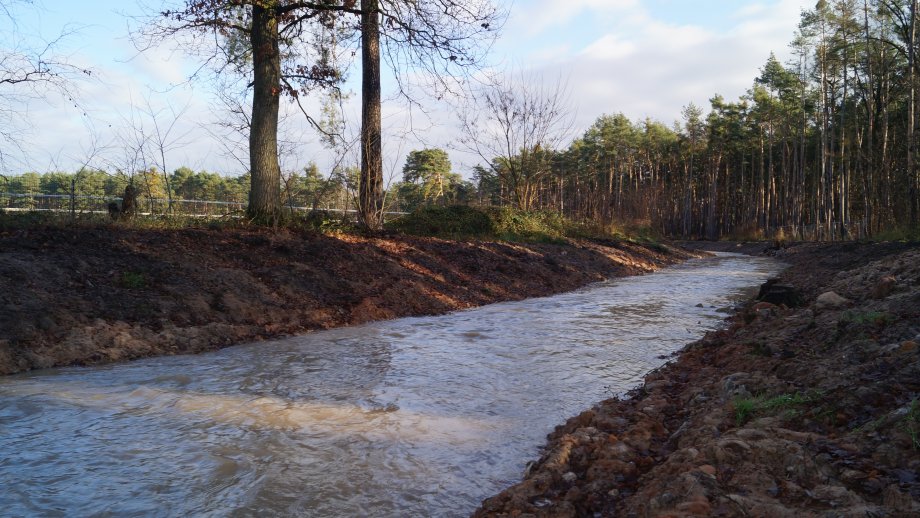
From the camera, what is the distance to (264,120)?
1008 cm

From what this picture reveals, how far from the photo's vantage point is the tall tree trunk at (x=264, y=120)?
10023mm

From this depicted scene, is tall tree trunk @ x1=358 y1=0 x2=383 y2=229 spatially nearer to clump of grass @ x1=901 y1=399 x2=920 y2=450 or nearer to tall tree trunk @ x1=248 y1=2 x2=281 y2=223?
tall tree trunk @ x1=248 y1=2 x2=281 y2=223

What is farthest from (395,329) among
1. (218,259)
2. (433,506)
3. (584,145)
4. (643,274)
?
(584,145)

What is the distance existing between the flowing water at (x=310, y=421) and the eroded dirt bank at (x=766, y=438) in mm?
434

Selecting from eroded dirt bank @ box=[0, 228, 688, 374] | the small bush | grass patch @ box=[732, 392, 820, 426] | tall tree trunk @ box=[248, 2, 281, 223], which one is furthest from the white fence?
grass patch @ box=[732, 392, 820, 426]

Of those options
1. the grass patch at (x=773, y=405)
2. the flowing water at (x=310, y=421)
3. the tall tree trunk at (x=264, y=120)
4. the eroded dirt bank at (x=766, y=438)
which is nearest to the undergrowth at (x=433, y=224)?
the tall tree trunk at (x=264, y=120)

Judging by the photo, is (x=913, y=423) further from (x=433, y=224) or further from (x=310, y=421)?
(x=433, y=224)

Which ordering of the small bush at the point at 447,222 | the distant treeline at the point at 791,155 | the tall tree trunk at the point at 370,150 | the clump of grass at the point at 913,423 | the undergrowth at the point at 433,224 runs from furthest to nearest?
the distant treeline at the point at 791,155, the small bush at the point at 447,222, the tall tree trunk at the point at 370,150, the undergrowth at the point at 433,224, the clump of grass at the point at 913,423

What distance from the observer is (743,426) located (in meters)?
2.90

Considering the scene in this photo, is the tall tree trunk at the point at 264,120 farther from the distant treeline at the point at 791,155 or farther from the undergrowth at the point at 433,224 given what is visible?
the distant treeline at the point at 791,155

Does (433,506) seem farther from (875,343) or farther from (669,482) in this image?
(875,343)

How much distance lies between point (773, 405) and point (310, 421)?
2.95 m

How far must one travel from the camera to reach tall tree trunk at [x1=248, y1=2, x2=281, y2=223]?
32.9 ft

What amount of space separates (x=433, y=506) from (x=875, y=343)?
2.98 meters
